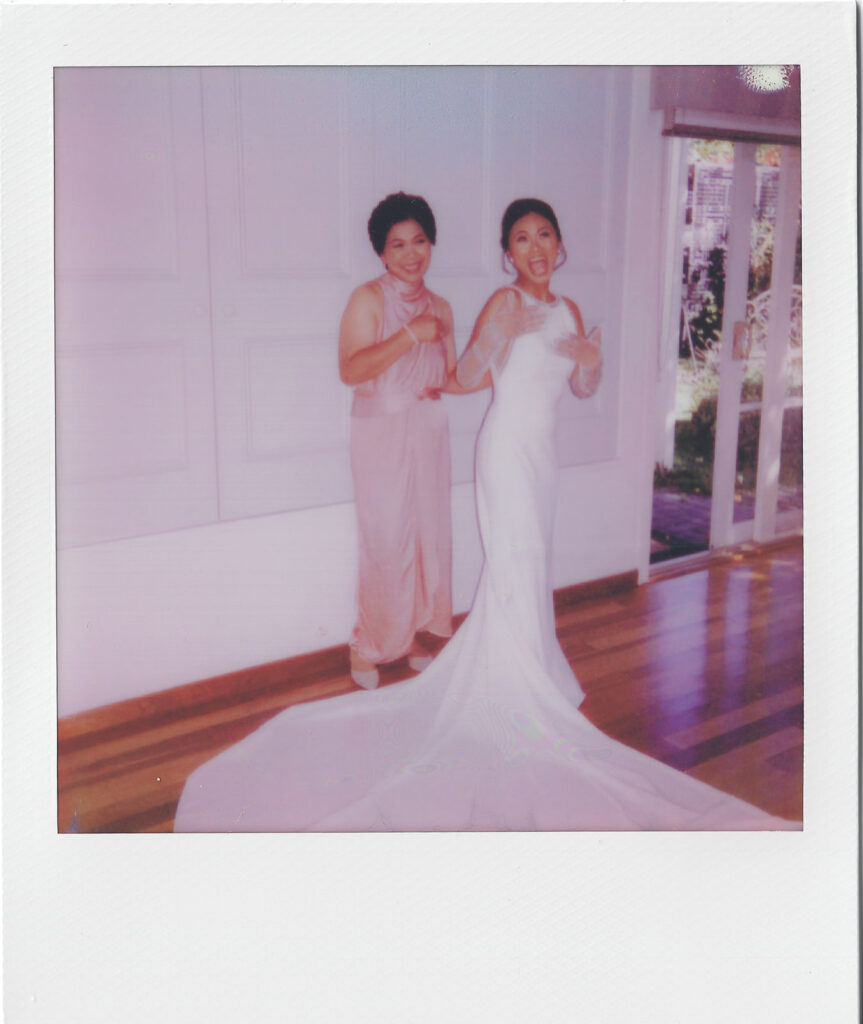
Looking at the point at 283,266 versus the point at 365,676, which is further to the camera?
the point at 365,676

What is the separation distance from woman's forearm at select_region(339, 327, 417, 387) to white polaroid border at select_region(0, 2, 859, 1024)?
54cm

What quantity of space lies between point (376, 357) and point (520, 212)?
0.41 metres

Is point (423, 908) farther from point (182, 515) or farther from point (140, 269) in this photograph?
point (140, 269)

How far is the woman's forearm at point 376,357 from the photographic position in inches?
75.1

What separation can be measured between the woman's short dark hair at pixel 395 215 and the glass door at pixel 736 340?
516 millimetres

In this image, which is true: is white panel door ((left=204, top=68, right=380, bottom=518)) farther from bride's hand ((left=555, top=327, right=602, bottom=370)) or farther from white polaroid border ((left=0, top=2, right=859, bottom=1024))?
bride's hand ((left=555, top=327, right=602, bottom=370))

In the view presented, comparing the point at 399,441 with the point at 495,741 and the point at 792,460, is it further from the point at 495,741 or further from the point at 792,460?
the point at 792,460

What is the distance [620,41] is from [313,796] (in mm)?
1648

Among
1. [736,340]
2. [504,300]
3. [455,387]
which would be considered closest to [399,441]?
[455,387]

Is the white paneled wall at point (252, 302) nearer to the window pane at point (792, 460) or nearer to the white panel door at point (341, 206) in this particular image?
the white panel door at point (341, 206)

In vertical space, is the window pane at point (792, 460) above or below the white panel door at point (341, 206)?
below

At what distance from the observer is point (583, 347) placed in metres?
1.94

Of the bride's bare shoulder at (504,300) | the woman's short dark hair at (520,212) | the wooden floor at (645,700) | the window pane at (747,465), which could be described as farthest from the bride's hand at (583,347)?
the wooden floor at (645,700)

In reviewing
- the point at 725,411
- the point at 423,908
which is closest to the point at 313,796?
the point at 423,908
